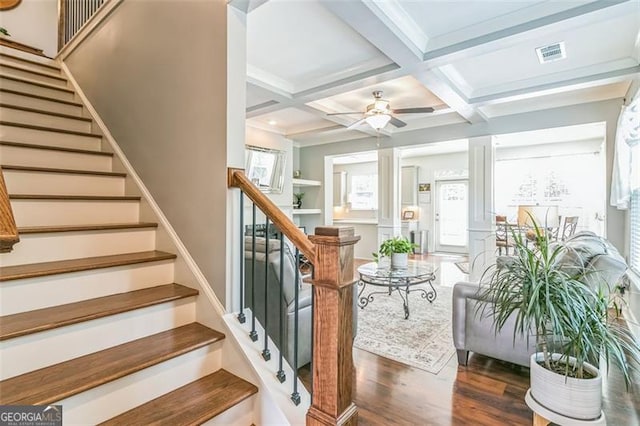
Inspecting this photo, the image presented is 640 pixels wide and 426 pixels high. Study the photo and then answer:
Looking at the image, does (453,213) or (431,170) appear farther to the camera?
(431,170)

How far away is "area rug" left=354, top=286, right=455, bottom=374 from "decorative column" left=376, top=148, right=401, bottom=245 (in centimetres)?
236

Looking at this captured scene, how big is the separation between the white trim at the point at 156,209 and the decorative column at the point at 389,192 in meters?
4.80

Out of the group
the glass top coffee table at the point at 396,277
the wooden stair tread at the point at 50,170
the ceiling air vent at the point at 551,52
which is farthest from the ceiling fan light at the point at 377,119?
the wooden stair tread at the point at 50,170

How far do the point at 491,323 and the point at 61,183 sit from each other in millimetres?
3214

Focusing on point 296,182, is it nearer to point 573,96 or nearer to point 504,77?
point 504,77

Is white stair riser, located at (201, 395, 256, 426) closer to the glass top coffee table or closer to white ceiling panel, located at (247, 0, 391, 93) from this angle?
the glass top coffee table

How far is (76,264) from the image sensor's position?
1.66 m

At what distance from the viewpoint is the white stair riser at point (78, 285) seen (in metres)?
1.43

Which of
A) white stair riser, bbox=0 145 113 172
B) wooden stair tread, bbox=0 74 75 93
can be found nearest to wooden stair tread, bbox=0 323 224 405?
white stair riser, bbox=0 145 113 172

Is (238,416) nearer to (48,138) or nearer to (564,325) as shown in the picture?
(564,325)

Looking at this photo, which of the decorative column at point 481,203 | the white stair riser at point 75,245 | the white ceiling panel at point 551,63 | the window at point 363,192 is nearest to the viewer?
the white stair riser at point 75,245

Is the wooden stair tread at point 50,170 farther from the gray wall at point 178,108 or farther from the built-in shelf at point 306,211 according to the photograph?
the built-in shelf at point 306,211

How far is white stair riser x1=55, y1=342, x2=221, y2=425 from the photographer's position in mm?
1203

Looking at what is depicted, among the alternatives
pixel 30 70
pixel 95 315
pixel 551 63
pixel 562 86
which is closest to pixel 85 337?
pixel 95 315
